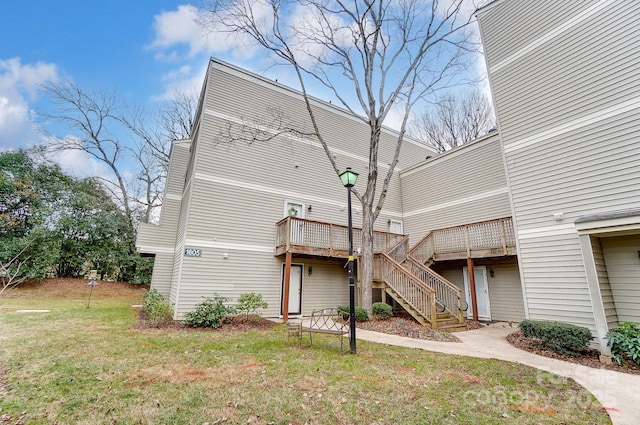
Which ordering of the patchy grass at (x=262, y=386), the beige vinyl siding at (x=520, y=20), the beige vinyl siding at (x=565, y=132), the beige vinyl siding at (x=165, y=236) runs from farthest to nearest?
1. the beige vinyl siding at (x=165, y=236)
2. the beige vinyl siding at (x=520, y=20)
3. the beige vinyl siding at (x=565, y=132)
4. the patchy grass at (x=262, y=386)

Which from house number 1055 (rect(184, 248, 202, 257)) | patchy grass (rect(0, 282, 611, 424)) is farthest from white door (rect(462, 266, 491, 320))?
house number 1055 (rect(184, 248, 202, 257))

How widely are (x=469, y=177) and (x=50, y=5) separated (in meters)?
18.1

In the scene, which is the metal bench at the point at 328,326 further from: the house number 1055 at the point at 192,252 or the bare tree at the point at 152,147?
the bare tree at the point at 152,147

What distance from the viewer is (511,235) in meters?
9.73

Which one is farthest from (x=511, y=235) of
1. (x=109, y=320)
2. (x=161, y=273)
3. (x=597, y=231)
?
(x=161, y=273)

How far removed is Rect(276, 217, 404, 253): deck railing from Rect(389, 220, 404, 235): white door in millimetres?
2436

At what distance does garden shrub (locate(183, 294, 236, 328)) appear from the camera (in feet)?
28.2

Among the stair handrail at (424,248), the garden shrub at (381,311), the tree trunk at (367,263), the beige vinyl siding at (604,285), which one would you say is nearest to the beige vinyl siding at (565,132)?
the beige vinyl siding at (604,285)

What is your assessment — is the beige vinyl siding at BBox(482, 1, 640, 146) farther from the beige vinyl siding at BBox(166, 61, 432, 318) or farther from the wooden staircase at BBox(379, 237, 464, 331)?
the beige vinyl siding at BBox(166, 61, 432, 318)

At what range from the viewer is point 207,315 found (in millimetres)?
8656

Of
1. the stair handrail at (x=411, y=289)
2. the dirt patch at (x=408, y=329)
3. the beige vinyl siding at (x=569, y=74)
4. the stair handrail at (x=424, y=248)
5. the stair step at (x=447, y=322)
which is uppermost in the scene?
the beige vinyl siding at (x=569, y=74)

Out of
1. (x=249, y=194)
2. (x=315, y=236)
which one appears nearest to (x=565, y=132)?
(x=315, y=236)

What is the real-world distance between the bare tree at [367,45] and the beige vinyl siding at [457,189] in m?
3.32

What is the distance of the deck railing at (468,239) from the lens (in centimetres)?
991
